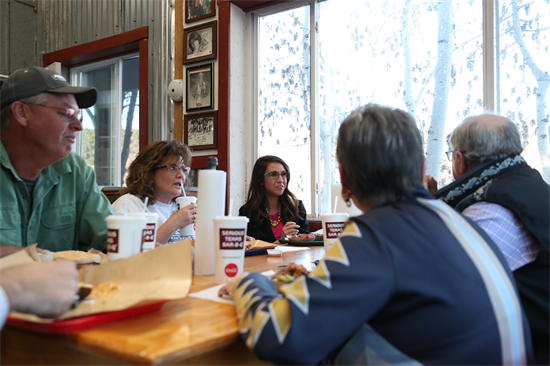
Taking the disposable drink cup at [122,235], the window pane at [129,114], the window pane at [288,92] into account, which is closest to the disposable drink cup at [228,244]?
the disposable drink cup at [122,235]

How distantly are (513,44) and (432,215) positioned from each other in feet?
9.19

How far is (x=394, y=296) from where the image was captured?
32.6 inches

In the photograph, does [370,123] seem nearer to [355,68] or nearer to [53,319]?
[53,319]

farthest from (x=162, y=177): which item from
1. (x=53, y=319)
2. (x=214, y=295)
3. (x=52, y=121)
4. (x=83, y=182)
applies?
(x=53, y=319)

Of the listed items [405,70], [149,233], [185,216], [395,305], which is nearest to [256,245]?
[185,216]

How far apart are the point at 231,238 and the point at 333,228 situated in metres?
0.68

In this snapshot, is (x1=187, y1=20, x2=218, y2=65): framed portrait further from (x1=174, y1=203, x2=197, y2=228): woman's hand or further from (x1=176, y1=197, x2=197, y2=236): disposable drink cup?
(x1=174, y1=203, x2=197, y2=228): woman's hand

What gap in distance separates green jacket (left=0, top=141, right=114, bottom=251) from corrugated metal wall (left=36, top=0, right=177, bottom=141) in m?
2.69

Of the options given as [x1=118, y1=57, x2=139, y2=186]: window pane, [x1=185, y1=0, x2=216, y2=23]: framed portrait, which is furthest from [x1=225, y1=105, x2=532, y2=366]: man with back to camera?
[x1=118, y1=57, x2=139, y2=186]: window pane

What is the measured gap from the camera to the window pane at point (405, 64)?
3301 mm

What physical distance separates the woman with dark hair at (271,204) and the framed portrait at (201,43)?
4.69 ft

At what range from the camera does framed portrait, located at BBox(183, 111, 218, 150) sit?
4.21 m

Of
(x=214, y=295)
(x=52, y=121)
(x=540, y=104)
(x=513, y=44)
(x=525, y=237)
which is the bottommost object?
(x=214, y=295)

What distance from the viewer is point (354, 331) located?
83 cm
